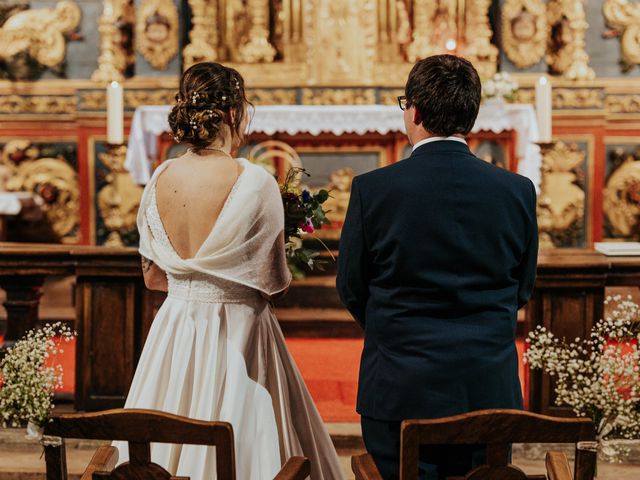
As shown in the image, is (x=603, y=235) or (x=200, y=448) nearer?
(x=200, y=448)

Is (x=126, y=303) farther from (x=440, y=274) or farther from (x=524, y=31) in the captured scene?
(x=524, y=31)

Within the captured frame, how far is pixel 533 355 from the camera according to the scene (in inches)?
117

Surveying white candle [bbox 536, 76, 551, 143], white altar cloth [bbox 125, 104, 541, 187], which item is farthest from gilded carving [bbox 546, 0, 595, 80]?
white candle [bbox 536, 76, 551, 143]

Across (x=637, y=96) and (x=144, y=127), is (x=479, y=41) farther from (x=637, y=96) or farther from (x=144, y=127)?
(x=144, y=127)

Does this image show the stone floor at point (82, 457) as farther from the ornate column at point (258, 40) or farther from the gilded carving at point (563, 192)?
the ornate column at point (258, 40)

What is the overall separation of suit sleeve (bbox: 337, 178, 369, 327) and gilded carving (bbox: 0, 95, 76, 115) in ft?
23.1

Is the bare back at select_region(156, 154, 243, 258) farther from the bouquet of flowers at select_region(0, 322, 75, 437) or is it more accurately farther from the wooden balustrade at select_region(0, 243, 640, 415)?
the wooden balustrade at select_region(0, 243, 640, 415)

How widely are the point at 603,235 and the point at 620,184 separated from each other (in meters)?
0.49

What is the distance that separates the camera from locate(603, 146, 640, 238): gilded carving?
8641mm

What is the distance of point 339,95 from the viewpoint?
822cm

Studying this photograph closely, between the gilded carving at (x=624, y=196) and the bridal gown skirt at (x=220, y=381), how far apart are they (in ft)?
20.8

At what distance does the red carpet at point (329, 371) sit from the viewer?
4.94 metres

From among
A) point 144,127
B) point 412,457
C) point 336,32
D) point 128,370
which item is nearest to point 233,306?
point 412,457

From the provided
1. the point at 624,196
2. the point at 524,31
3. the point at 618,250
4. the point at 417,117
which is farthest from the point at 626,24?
the point at 417,117
